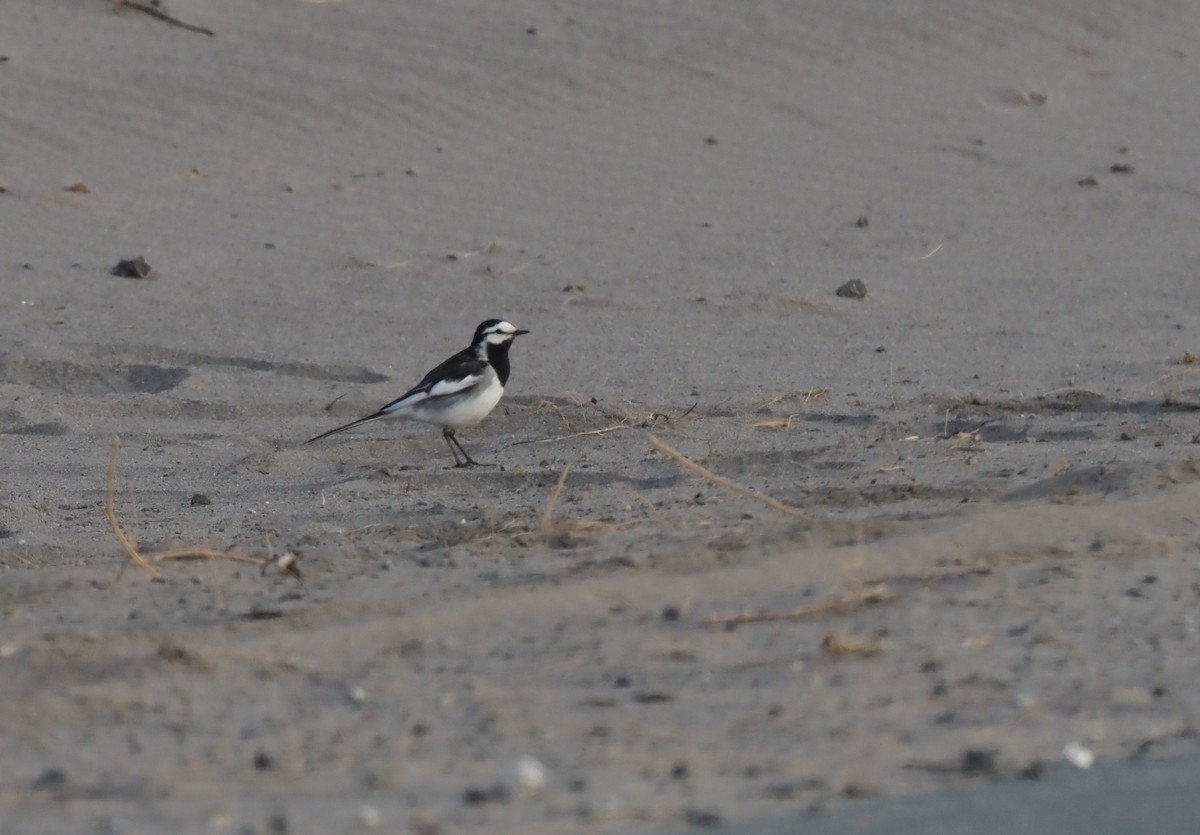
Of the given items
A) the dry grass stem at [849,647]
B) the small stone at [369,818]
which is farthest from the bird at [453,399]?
the small stone at [369,818]

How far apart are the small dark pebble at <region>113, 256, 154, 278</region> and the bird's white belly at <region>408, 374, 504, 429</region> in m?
2.98

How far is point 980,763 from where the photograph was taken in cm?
409

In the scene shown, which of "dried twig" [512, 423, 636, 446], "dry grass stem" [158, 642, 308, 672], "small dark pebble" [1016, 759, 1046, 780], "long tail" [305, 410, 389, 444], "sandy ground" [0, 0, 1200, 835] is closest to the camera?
"small dark pebble" [1016, 759, 1046, 780]

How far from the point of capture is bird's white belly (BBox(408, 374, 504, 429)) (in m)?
8.80

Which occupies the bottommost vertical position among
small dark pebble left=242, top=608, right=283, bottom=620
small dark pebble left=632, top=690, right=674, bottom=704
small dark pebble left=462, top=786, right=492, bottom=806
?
small dark pebble left=242, top=608, right=283, bottom=620

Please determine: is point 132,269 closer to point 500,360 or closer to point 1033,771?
point 500,360

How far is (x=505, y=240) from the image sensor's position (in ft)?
39.6

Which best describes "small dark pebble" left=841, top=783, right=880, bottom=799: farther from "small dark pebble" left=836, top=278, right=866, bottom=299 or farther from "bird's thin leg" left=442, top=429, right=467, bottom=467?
"small dark pebble" left=836, top=278, right=866, bottom=299

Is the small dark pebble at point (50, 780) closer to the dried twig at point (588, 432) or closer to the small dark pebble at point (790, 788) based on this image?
the small dark pebble at point (790, 788)

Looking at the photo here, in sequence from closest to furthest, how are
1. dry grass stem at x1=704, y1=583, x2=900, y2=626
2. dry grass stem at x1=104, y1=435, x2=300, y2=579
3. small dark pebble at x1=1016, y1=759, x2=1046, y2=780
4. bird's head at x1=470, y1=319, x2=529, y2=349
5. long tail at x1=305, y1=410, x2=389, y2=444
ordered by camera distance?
small dark pebble at x1=1016, y1=759, x2=1046, y2=780 → dry grass stem at x1=704, y1=583, x2=900, y2=626 → dry grass stem at x1=104, y1=435, x2=300, y2=579 → long tail at x1=305, y1=410, x2=389, y2=444 → bird's head at x1=470, y1=319, x2=529, y2=349

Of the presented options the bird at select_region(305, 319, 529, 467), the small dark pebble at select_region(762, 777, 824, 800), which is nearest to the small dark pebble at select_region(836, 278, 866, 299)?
the bird at select_region(305, 319, 529, 467)

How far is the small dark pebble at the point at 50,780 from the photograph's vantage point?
3.95m

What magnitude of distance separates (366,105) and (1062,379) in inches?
245

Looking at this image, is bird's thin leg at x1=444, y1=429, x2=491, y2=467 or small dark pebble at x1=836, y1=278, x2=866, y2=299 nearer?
bird's thin leg at x1=444, y1=429, x2=491, y2=467
